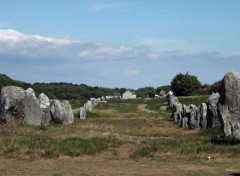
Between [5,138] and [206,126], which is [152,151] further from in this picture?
[206,126]

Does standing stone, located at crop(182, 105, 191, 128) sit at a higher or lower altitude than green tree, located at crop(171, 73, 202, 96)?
lower

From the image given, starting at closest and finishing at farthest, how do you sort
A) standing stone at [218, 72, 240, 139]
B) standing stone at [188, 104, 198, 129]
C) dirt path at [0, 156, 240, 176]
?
1. dirt path at [0, 156, 240, 176]
2. standing stone at [218, 72, 240, 139]
3. standing stone at [188, 104, 198, 129]

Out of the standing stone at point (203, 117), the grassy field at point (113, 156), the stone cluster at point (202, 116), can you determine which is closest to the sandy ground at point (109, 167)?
the grassy field at point (113, 156)

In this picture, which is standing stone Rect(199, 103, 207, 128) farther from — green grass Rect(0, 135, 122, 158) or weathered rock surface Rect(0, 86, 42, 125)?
green grass Rect(0, 135, 122, 158)

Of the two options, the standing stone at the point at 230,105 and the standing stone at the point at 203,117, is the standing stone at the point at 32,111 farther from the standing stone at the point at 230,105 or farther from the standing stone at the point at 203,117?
the standing stone at the point at 230,105

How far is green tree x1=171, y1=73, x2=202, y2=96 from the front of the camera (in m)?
120

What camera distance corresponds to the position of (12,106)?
33.0 metres

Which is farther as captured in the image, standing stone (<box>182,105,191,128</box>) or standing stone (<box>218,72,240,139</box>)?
standing stone (<box>182,105,191,128</box>)

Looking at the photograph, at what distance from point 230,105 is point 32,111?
44.7ft

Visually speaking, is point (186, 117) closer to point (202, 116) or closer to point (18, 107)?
point (202, 116)

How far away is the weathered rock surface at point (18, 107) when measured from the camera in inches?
1293

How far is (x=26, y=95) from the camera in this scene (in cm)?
3481

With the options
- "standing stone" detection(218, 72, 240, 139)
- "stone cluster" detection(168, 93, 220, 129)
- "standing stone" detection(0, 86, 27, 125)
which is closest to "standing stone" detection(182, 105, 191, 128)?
"stone cluster" detection(168, 93, 220, 129)

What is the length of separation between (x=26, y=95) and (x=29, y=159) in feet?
49.4
